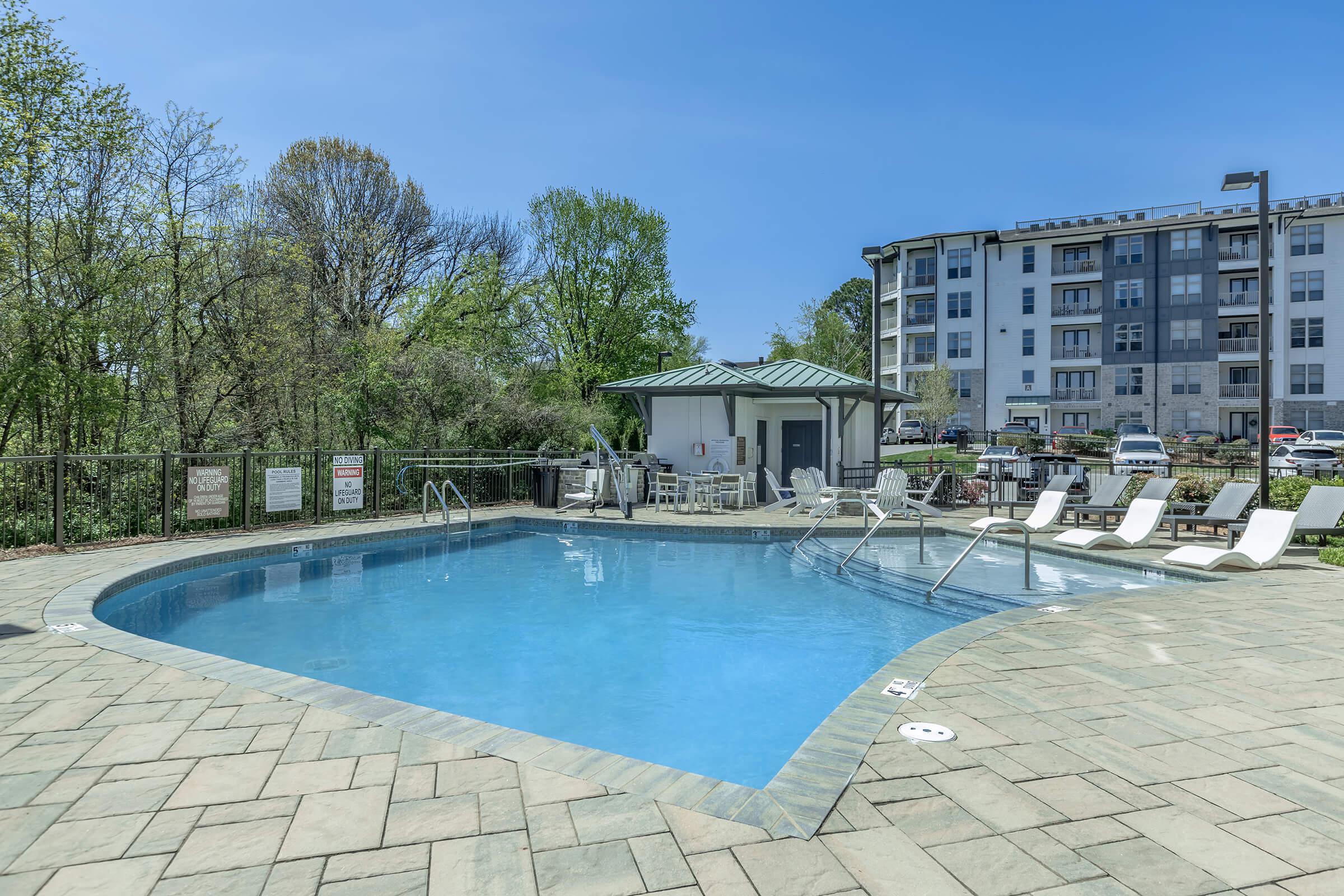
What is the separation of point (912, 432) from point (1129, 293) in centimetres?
1643

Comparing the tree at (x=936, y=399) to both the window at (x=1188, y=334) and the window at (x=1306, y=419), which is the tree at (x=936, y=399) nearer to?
the window at (x=1188, y=334)

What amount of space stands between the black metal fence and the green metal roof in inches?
177

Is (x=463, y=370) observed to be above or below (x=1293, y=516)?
above

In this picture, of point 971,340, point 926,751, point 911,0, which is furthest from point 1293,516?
point 971,340

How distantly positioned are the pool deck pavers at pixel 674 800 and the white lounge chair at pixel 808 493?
9833 millimetres

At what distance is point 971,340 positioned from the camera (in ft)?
165

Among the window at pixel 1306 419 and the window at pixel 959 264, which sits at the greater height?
the window at pixel 959 264

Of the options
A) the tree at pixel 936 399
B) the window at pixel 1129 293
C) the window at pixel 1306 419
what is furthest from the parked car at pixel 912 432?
the window at pixel 1306 419

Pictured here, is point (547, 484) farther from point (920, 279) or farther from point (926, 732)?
point (920, 279)

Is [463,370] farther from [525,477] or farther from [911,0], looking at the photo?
[911,0]

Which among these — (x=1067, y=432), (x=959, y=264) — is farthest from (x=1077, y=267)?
(x=1067, y=432)

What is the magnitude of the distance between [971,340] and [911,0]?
39064 millimetres

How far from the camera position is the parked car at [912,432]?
43.2 metres

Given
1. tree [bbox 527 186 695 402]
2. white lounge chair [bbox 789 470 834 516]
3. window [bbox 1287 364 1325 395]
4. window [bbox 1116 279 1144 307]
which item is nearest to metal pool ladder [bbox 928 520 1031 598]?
white lounge chair [bbox 789 470 834 516]
